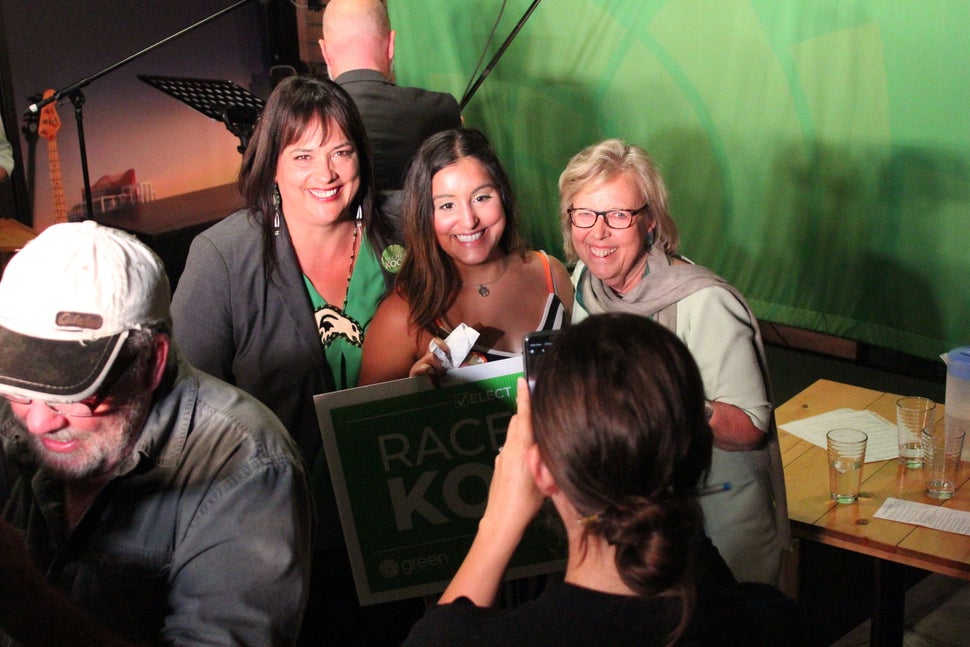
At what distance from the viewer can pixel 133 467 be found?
1.39 m

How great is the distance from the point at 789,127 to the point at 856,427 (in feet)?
6.83

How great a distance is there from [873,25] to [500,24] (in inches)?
77.9

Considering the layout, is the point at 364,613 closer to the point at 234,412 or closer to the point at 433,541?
the point at 433,541

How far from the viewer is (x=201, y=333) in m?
2.20

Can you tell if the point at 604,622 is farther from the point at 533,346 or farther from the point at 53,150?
the point at 53,150

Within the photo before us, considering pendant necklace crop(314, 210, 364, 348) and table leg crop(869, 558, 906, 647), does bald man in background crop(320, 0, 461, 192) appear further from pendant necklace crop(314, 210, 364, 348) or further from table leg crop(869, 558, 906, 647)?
table leg crop(869, 558, 906, 647)

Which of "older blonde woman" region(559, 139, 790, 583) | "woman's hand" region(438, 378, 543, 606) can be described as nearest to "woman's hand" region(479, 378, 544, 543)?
"woman's hand" region(438, 378, 543, 606)

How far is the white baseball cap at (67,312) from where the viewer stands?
1271 millimetres

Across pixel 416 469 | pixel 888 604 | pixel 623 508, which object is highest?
pixel 623 508

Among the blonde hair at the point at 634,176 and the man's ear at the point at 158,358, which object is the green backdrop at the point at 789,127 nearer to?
the blonde hair at the point at 634,176

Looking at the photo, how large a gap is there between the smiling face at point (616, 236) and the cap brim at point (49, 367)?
3.66 feet

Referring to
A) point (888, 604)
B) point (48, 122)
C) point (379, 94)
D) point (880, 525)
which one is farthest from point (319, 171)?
point (48, 122)

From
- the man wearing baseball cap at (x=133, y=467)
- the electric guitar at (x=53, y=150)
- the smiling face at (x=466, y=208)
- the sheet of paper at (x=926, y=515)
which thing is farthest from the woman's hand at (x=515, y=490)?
the electric guitar at (x=53, y=150)

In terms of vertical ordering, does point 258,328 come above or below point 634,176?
below
